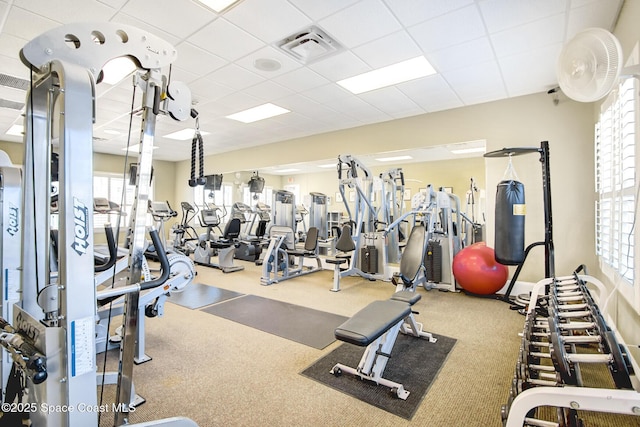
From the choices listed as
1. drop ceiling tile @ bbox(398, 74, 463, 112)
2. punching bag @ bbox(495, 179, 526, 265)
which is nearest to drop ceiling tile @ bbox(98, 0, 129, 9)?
drop ceiling tile @ bbox(398, 74, 463, 112)

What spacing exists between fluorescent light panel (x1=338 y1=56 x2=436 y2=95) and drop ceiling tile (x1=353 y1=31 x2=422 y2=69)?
0.13 m

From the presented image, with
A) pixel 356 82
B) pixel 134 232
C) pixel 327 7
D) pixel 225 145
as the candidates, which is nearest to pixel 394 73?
pixel 356 82

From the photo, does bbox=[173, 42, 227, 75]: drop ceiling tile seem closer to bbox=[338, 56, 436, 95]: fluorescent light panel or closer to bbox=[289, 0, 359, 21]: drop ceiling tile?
bbox=[289, 0, 359, 21]: drop ceiling tile

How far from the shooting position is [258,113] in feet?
16.3

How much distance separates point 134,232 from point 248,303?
2.60 meters

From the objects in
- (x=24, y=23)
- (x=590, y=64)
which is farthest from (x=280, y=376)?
(x=24, y=23)

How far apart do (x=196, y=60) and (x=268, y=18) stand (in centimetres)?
111

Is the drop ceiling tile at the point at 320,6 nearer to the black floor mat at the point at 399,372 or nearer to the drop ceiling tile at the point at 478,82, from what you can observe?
the drop ceiling tile at the point at 478,82

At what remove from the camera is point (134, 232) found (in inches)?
59.4

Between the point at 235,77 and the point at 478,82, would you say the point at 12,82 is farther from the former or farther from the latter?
the point at 478,82

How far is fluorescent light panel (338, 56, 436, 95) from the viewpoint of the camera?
3.28 metres

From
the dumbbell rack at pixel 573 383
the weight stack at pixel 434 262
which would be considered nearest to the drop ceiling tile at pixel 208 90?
the weight stack at pixel 434 262

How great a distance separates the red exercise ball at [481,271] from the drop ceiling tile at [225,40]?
3.42m

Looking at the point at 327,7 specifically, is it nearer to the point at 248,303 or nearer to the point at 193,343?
the point at 193,343
